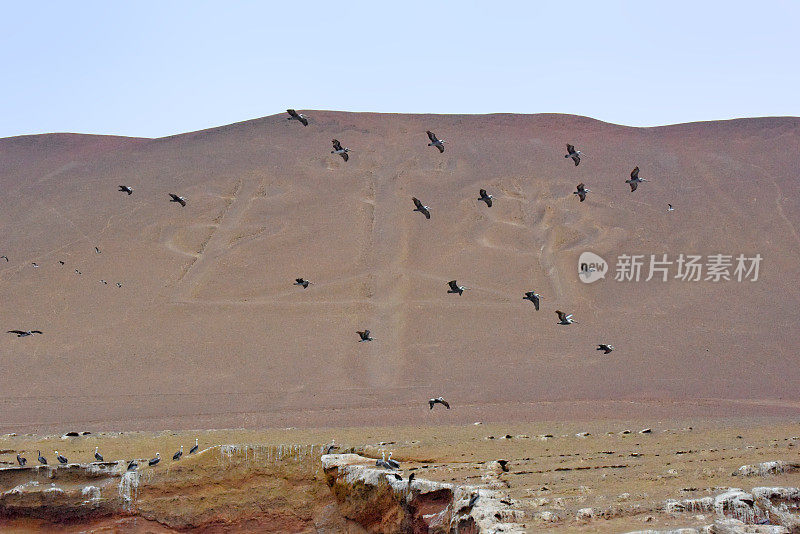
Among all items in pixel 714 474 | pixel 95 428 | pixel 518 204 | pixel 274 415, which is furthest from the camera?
pixel 518 204

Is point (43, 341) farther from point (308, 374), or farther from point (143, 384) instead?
point (308, 374)

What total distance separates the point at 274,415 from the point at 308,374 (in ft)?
19.6

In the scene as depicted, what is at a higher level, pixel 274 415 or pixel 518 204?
pixel 518 204

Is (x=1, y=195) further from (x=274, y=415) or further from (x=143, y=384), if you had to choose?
(x=274, y=415)

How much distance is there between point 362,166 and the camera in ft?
216

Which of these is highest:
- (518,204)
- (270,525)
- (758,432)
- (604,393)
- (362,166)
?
(362,166)

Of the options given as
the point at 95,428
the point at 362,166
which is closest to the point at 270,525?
the point at 95,428

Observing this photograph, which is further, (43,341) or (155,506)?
(43,341)

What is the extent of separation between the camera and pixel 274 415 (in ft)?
119

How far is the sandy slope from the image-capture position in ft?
129

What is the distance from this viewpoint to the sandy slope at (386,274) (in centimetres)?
3938

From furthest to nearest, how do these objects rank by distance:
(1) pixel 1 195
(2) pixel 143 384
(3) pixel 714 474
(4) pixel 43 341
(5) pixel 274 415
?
(1) pixel 1 195 < (4) pixel 43 341 < (2) pixel 143 384 < (5) pixel 274 415 < (3) pixel 714 474

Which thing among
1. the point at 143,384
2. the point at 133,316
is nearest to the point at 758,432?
the point at 143,384

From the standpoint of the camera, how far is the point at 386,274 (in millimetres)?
52594
